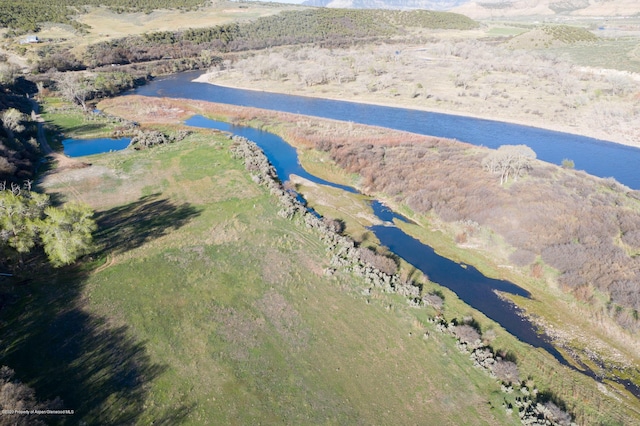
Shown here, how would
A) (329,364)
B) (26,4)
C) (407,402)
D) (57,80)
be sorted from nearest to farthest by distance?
(407,402), (329,364), (57,80), (26,4)

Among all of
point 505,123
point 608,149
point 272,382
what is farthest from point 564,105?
point 272,382

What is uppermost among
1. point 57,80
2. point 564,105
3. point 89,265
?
point 57,80

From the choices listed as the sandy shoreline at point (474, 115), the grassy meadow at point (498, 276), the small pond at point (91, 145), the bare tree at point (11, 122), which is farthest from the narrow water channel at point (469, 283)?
the bare tree at point (11, 122)

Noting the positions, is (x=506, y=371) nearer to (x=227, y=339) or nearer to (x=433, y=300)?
(x=433, y=300)

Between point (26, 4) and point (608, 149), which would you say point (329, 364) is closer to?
point (608, 149)

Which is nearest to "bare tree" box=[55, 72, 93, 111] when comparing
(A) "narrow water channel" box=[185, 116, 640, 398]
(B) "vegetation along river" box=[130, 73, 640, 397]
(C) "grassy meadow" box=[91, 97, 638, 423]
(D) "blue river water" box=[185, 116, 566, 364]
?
(B) "vegetation along river" box=[130, 73, 640, 397]

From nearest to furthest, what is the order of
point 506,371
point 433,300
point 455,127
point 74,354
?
point 74,354, point 506,371, point 433,300, point 455,127

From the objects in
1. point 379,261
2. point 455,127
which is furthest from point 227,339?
point 455,127

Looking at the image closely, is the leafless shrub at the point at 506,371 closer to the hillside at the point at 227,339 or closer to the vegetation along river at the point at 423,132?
the hillside at the point at 227,339
